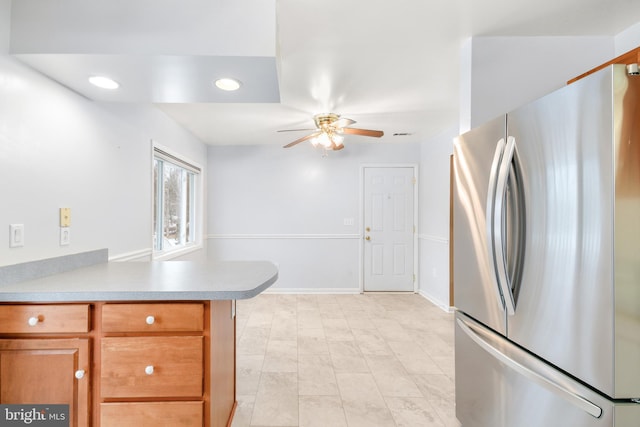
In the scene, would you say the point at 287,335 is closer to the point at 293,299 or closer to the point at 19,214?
the point at 293,299

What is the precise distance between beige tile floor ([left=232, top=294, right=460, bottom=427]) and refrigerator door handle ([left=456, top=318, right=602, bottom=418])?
75 centimetres

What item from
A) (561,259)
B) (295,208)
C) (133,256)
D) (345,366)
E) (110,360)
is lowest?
(345,366)

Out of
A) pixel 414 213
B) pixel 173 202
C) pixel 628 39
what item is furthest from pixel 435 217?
pixel 173 202

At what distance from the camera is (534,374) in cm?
119

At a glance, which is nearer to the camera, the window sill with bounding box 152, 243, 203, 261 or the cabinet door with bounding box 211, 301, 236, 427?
the cabinet door with bounding box 211, 301, 236, 427

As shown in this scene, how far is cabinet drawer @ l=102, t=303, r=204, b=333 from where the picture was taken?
132 centimetres

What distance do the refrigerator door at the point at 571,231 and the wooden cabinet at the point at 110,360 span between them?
4.24 ft

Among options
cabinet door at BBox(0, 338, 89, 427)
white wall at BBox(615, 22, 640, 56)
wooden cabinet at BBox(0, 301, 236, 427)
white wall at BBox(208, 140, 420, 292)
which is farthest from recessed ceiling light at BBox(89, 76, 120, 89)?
white wall at BBox(208, 140, 420, 292)

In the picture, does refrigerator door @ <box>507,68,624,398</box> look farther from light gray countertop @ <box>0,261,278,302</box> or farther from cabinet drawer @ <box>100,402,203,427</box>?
cabinet drawer @ <box>100,402,203,427</box>

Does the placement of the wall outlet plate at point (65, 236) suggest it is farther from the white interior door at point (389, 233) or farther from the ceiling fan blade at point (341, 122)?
the white interior door at point (389, 233)

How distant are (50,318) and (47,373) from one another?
221 millimetres

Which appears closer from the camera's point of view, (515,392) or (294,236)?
(515,392)

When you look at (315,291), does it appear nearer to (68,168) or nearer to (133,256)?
(133,256)

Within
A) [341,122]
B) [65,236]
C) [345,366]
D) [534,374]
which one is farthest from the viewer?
[341,122]
